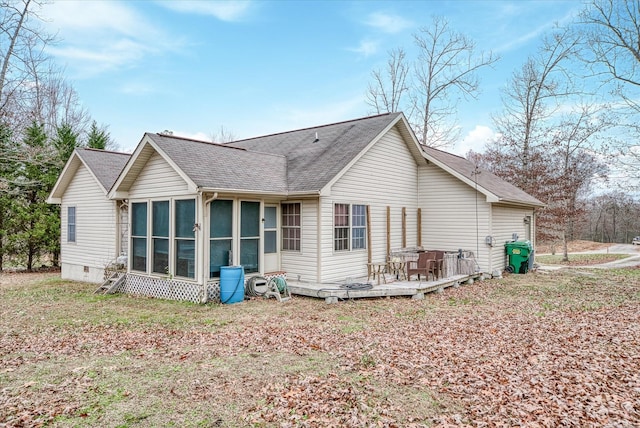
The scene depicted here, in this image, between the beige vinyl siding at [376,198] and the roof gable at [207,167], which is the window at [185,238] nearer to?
the roof gable at [207,167]

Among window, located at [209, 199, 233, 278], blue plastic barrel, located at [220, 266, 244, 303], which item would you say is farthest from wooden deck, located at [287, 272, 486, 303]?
window, located at [209, 199, 233, 278]

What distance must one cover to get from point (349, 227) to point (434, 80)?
1930cm

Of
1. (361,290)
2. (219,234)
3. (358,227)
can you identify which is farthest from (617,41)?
(219,234)

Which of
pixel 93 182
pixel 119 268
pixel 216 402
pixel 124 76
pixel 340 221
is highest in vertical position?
pixel 124 76

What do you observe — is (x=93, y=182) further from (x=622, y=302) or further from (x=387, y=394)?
(x=622, y=302)

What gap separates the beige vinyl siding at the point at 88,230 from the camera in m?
13.6

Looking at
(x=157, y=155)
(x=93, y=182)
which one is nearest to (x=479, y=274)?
(x=157, y=155)

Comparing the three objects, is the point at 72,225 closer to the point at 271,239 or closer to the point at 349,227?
the point at 271,239

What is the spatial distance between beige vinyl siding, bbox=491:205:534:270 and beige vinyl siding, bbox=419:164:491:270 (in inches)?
25.0

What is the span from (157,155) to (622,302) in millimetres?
13038

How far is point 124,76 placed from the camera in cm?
2623

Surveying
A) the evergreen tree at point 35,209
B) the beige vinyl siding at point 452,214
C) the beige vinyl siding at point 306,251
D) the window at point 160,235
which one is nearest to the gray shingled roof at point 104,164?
the window at point 160,235

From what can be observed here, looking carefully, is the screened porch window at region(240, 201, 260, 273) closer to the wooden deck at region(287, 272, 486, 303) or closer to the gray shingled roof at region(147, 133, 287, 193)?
the gray shingled roof at region(147, 133, 287, 193)

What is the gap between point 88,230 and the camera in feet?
47.4
